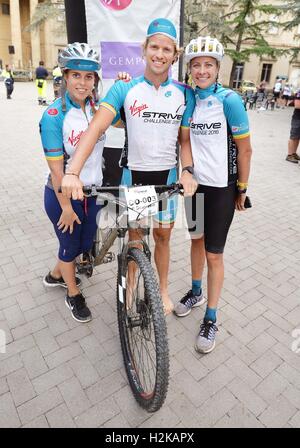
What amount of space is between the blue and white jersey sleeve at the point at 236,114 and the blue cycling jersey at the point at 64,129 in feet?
3.18

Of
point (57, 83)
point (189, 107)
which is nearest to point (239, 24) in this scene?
point (57, 83)

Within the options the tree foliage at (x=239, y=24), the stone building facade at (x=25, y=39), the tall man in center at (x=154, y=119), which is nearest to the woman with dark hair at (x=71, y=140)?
the tall man in center at (x=154, y=119)

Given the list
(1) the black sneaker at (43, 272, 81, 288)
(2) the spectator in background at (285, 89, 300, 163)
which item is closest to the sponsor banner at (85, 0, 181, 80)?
(1) the black sneaker at (43, 272, 81, 288)

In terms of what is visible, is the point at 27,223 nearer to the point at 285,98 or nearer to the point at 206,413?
the point at 206,413

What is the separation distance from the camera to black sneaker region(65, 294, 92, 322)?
117 inches

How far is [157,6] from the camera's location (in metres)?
3.61

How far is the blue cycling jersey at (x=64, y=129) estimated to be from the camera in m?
2.33

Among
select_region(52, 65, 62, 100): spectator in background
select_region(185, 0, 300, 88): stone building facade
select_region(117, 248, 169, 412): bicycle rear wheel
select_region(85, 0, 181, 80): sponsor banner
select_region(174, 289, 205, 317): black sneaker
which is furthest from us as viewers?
select_region(185, 0, 300, 88): stone building facade

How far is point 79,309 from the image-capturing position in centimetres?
301

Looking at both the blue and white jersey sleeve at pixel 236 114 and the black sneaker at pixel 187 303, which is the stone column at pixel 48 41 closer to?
the black sneaker at pixel 187 303

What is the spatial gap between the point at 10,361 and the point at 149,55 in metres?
2.45

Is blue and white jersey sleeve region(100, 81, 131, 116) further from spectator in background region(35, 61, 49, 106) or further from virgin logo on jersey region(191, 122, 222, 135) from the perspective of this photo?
spectator in background region(35, 61, 49, 106)

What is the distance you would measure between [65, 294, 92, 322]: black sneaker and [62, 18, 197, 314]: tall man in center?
1.08 metres

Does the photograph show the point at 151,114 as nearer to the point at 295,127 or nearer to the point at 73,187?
the point at 73,187
